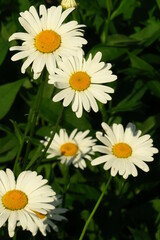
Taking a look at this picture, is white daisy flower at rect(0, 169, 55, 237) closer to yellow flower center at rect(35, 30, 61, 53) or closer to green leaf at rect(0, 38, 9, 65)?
yellow flower center at rect(35, 30, 61, 53)

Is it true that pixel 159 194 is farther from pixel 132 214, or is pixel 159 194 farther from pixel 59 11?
pixel 59 11

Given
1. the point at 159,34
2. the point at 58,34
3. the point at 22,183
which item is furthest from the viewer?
the point at 159,34

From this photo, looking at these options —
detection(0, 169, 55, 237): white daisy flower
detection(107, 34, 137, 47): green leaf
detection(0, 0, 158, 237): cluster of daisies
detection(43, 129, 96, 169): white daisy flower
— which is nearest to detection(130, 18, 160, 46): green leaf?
detection(107, 34, 137, 47): green leaf

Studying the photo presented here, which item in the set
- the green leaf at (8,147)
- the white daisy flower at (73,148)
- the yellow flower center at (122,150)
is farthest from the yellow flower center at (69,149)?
the yellow flower center at (122,150)

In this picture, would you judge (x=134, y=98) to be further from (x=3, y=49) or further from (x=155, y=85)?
(x=3, y=49)

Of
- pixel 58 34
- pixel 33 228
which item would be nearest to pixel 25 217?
pixel 33 228
